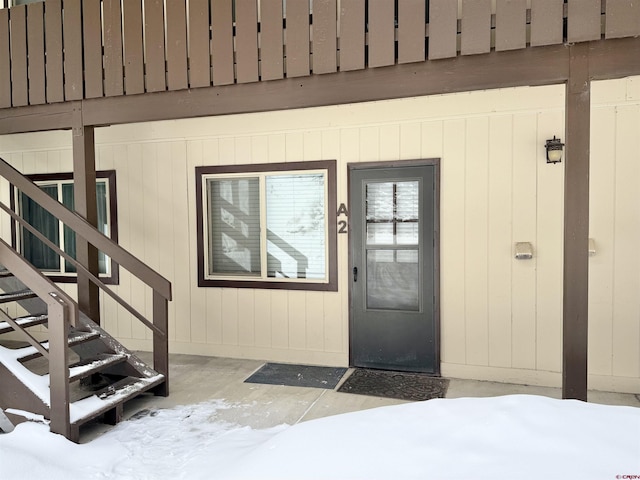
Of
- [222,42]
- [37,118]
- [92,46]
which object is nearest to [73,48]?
[92,46]

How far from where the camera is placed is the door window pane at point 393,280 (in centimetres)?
444

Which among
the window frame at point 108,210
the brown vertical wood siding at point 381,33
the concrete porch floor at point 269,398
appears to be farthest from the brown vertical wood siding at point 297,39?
the window frame at point 108,210

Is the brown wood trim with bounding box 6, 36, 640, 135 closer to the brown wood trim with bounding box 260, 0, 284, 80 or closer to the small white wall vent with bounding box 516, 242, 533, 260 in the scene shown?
the brown wood trim with bounding box 260, 0, 284, 80

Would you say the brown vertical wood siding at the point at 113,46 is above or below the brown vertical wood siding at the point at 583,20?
above

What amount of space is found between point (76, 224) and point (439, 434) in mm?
3329

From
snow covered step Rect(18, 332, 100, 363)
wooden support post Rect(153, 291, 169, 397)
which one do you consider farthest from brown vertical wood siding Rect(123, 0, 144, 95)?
snow covered step Rect(18, 332, 100, 363)

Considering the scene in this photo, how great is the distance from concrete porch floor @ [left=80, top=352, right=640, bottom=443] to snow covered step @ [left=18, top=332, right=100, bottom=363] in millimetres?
609

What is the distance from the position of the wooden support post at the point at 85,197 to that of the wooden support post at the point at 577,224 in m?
3.50

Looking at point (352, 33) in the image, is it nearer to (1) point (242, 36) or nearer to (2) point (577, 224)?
(1) point (242, 36)

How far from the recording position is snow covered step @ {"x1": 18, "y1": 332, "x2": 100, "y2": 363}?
10.7ft

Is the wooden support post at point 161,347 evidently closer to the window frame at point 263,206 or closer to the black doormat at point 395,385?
the window frame at point 263,206

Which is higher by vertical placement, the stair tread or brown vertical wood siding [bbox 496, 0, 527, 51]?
brown vertical wood siding [bbox 496, 0, 527, 51]

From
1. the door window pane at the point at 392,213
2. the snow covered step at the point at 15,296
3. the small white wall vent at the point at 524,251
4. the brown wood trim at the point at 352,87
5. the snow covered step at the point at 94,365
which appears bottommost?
the snow covered step at the point at 94,365

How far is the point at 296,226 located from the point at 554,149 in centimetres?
249
